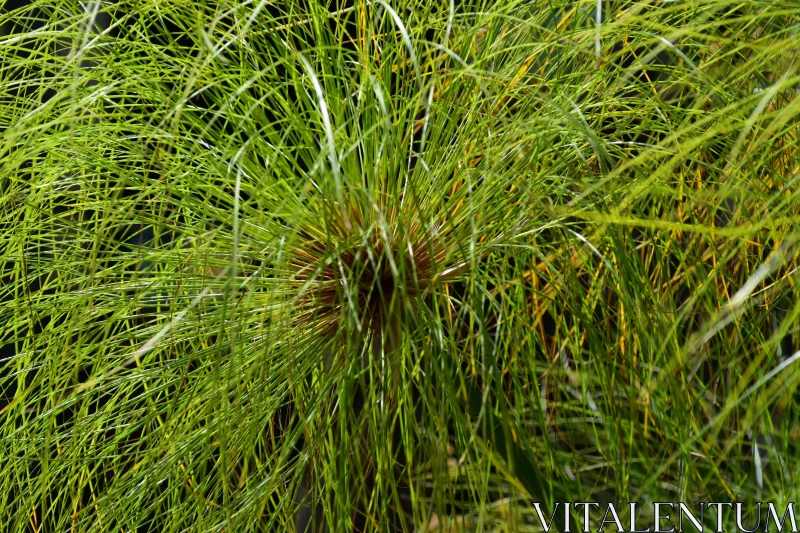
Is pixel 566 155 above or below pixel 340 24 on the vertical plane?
below

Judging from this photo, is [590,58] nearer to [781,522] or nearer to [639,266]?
[639,266]

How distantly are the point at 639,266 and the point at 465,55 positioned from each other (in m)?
0.20

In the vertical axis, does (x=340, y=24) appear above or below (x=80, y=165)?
above

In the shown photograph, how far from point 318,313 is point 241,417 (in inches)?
3.8

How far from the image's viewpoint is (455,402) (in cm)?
51

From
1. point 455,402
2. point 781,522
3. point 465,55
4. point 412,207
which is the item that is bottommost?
point 781,522

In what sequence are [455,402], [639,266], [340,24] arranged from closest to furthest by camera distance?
[455,402], [639,266], [340,24]

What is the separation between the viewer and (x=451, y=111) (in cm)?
69

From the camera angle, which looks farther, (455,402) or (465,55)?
(465,55)

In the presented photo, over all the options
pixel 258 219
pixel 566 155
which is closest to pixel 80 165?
pixel 258 219

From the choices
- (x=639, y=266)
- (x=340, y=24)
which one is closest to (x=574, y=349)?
(x=639, y=266)

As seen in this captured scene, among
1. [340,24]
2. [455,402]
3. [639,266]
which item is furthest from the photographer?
[340,24]

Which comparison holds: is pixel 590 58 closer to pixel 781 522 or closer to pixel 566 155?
pixel 566 155

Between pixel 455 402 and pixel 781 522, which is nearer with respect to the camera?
pixel 455 402
